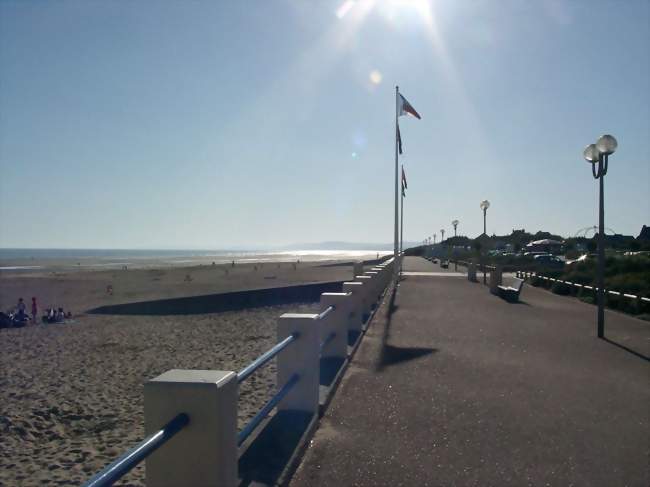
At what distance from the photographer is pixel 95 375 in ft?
38.0

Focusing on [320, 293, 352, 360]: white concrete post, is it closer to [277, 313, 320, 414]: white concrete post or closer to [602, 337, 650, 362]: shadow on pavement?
[277, 313, 320, 414]: white concrete post

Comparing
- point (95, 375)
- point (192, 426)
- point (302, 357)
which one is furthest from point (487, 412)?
point (95, 375)

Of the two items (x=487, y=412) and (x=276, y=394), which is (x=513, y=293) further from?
(x=276, y=394)

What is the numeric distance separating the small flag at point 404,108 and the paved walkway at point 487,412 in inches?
485

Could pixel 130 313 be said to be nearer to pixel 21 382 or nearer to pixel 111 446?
pixel 21 382

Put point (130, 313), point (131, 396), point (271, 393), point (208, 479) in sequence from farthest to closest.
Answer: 1. point (130, 313)
2. point (131, 396)
3. point (271, 393)
4. point (208, 479)

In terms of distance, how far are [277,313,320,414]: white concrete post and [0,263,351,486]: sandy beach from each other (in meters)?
2.02

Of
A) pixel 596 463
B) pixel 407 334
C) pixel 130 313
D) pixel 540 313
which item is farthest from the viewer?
pixel 130 313

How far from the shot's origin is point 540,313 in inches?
591

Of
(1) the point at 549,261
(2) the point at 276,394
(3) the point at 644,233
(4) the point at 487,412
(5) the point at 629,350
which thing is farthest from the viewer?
(3) the point at 644,233

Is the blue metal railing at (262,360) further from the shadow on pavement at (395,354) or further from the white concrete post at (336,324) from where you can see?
the shadow on pavement at (395,354)

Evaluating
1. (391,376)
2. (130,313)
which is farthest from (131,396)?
(130,313)

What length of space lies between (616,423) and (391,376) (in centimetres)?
273

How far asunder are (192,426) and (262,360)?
1.19 metres
